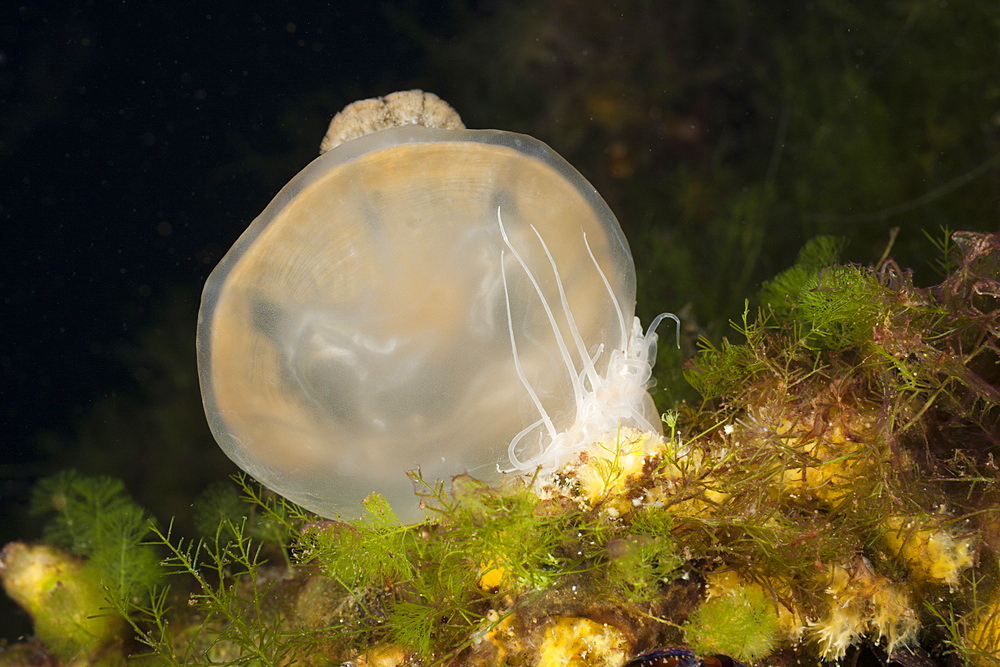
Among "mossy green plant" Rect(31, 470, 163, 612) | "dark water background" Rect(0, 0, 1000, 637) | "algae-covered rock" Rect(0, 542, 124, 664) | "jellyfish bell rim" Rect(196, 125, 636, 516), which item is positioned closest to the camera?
"jellyfish bell rim" Rect(196, 125, 636, 516)

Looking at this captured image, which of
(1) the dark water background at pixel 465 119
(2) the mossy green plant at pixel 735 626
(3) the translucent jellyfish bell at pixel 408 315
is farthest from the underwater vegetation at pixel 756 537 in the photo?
(1) the dark water background at pixel 465 119

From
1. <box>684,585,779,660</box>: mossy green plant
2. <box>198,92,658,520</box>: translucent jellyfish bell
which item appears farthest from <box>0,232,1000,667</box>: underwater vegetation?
<box>198,92,658,520</box>: translucent jellyfish bell

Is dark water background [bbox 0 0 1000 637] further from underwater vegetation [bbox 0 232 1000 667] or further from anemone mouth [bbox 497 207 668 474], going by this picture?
underwater vegetation [bbox 0 232 1000 667]

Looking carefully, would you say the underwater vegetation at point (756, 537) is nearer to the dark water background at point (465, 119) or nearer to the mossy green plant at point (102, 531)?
the mossy green plant at point (102, 531)

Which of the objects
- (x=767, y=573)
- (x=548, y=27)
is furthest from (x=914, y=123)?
(x=767, y=573)

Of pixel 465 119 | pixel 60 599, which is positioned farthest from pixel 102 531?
pixel 465 119
